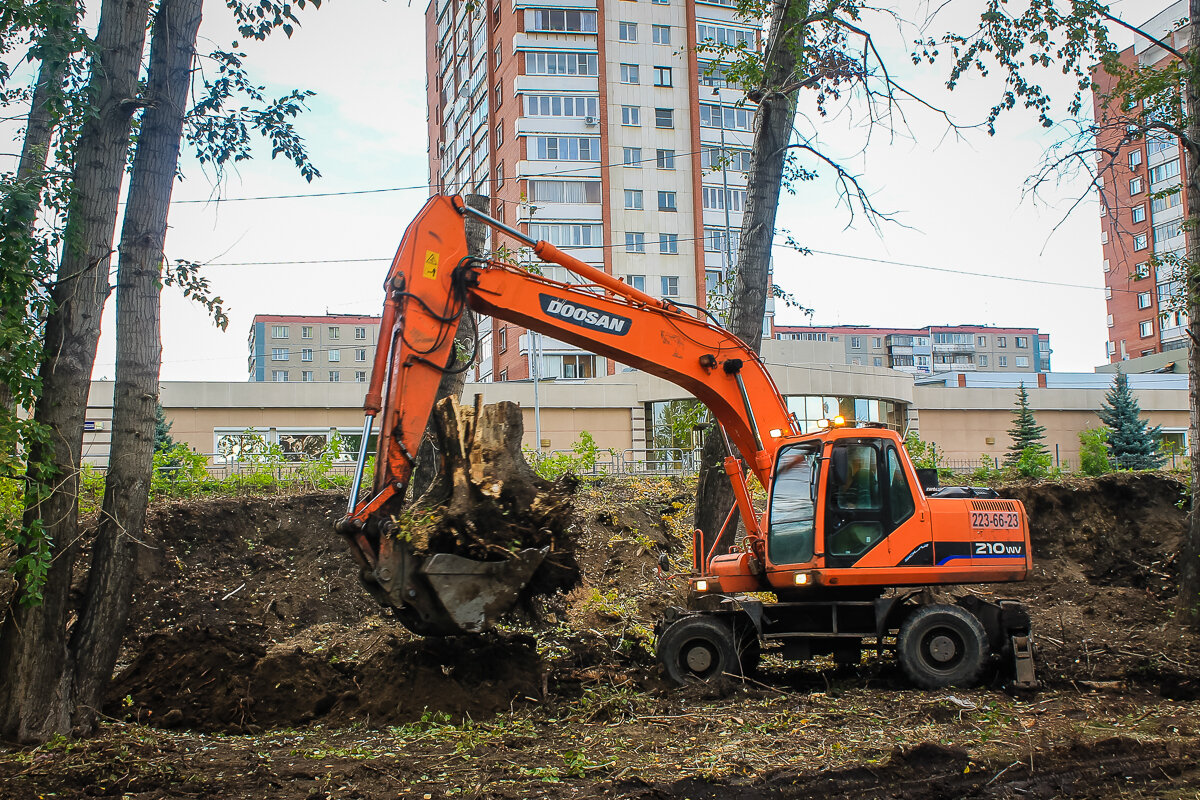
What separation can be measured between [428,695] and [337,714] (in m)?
0.74

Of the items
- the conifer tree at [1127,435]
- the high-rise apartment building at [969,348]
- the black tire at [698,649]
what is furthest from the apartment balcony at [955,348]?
the black tire at [698,649]

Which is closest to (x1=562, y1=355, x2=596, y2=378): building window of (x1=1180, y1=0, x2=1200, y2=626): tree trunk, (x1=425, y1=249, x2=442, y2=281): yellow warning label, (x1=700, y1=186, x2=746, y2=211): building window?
(x1=700, y1=186, x2=746, y2=211): building window

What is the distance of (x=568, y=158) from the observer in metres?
46.6

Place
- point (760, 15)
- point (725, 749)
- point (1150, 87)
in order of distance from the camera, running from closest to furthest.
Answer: point (725, 749), point (1150, 87), point (760, 15)

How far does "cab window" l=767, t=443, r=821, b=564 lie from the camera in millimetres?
8914

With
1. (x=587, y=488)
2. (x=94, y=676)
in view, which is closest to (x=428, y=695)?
(x=94, y=676)

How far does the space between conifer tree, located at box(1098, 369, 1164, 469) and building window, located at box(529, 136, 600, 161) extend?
81.4 feet

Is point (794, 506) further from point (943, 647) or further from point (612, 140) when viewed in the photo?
point (612, 140)

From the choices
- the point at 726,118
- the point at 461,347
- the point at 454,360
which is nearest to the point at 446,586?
the point at 454,360

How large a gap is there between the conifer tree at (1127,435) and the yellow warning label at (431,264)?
86.2ft

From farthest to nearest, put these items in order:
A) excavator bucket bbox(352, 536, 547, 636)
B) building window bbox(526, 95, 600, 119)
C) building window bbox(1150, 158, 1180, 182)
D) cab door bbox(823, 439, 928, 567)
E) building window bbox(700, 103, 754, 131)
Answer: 1. building window bbox(1150, 158, 1180, 182)
2. building window bbox(700, 103, 754, 131)
3. building window bbox(526, 95, 600, 119)
4. cab door bbox(823, 439, 928, 567)
5. excavator bucket bbox(352, 536, 547, 636)

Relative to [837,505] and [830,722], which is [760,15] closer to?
[837,505]

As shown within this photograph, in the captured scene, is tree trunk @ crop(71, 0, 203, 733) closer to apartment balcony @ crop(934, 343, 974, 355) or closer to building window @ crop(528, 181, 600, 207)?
building window @ crop(528, 181, 600, 207)

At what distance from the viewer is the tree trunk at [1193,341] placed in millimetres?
11070
